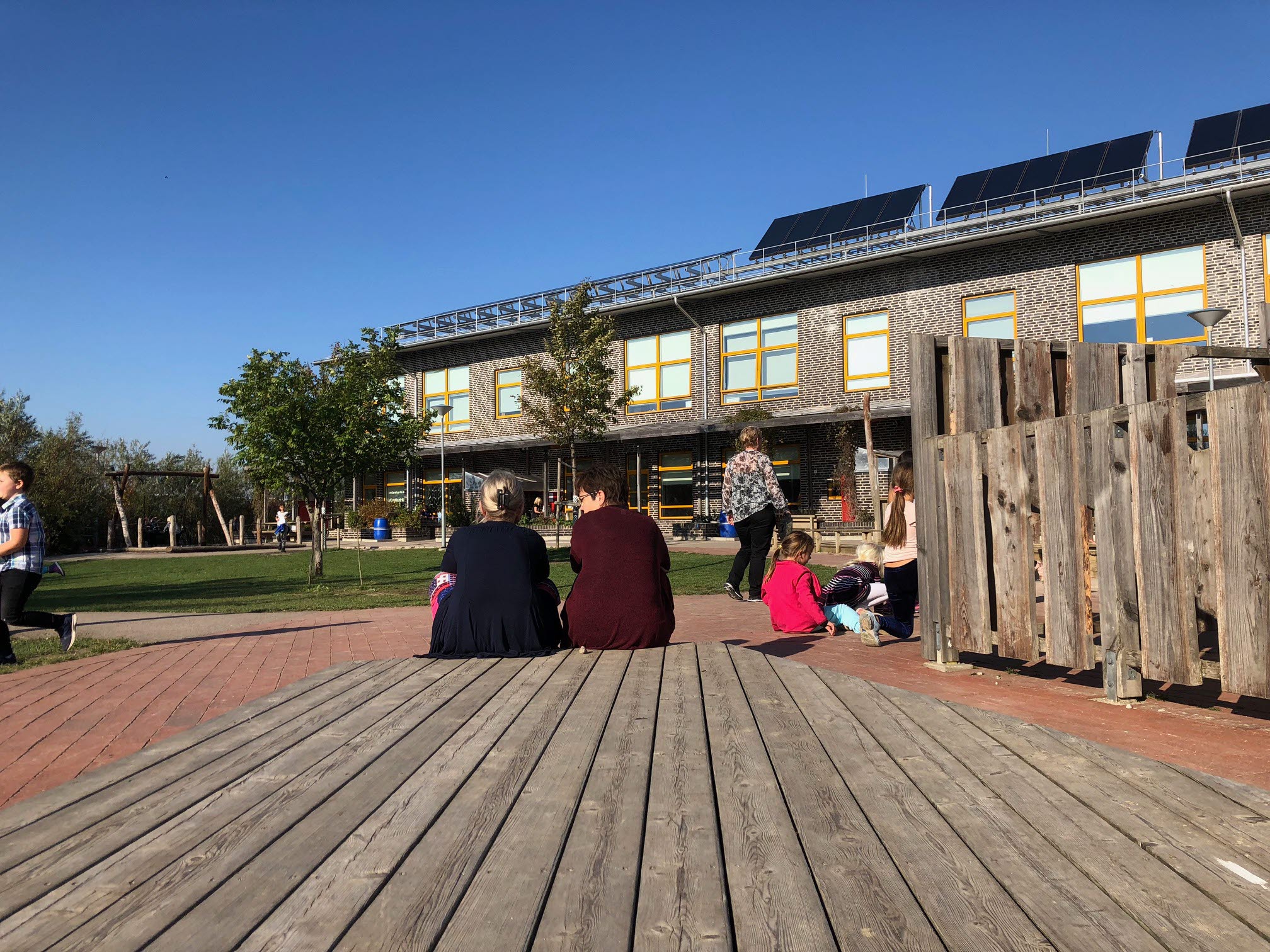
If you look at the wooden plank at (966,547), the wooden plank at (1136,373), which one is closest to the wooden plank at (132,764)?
the wooden plank at (966,547)

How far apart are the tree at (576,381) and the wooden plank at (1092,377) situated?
1914 cm

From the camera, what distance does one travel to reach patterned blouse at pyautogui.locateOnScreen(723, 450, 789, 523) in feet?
30.6

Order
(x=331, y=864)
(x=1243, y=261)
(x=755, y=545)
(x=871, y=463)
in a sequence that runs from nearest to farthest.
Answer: (x=331, y=864)
(x=755, y=545)
(x=1243, y=261)
(x=871, y=463)

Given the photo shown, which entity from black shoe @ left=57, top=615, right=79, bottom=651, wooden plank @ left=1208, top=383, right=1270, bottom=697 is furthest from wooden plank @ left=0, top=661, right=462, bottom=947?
black shoe @ left=57, top=615, right=79, bottom=651

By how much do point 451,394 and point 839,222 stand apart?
14.9m

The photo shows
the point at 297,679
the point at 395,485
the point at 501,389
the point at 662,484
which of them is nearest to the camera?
the point at 297,679

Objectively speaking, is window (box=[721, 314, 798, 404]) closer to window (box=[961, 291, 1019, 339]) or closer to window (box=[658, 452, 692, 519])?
window (box=[658, 452, 692, 519])

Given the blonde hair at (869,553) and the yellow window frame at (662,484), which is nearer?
the blonde hair at (869,553)

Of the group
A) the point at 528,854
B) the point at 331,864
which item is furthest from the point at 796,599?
the point at 331,864

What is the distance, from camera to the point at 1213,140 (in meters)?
19.6

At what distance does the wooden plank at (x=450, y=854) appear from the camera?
4.65ft

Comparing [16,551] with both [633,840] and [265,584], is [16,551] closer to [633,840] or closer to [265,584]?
[633,840]

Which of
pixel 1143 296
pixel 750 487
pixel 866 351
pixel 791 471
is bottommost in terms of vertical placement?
pixel 750 487

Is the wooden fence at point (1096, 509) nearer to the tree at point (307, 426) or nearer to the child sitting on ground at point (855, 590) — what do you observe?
the child sitting on ground at point (855, 590)
